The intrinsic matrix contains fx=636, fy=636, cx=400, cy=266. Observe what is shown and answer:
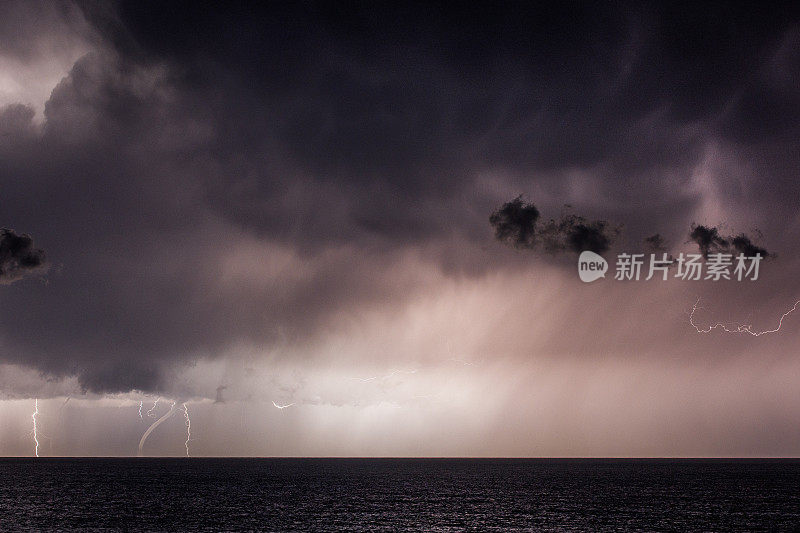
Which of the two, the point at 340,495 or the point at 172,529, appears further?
the point at 340,495

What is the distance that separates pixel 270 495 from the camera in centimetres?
14375

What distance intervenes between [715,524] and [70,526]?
89.7 meters

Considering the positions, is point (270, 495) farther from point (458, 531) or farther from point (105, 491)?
point (458, 531)

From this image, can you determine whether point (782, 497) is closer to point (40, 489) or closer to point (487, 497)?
point (487, 497)

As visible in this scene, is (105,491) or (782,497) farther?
(105,491)

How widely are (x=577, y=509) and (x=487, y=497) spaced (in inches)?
1177

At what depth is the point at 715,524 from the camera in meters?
89.6

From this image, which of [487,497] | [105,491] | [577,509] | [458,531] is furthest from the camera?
[105,491]

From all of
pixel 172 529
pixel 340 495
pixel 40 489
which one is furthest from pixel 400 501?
pixel 40 489

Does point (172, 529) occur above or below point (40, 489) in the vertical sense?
above

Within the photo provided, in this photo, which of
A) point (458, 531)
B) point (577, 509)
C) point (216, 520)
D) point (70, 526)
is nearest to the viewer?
point (458, 531)

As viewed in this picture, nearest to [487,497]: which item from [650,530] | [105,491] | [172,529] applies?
[650,530]

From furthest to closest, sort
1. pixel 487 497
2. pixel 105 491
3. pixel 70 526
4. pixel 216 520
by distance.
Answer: pixel 105 491
pixel 487 497
pixel 216 520
pixel 70 526

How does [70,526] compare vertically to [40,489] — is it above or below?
above
